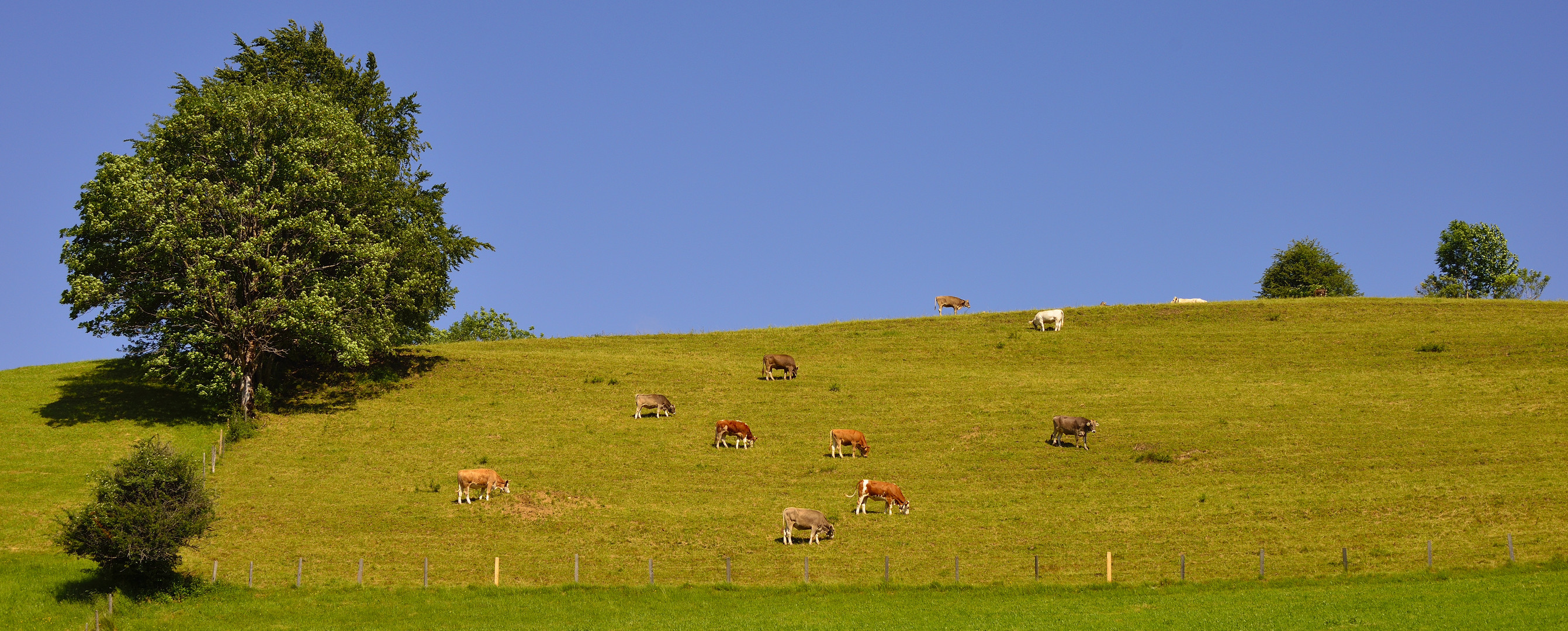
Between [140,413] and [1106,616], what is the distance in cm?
4093

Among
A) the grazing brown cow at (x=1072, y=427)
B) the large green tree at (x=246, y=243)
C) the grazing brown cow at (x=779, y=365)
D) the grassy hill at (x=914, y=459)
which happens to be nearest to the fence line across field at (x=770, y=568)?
the grassy hill at (x=914, y=459)

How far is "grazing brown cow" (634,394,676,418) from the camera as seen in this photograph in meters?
52.3

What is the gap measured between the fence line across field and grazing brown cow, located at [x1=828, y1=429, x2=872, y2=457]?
33.6 feet

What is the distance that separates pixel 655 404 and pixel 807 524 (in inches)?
661

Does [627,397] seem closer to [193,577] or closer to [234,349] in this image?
[234,349]

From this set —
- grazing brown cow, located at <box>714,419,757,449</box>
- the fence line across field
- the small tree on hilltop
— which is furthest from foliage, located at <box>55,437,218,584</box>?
the small tree on hilltop

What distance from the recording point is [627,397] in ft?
181

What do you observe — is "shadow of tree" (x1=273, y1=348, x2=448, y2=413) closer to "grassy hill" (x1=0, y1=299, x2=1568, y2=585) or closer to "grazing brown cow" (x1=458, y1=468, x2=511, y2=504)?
"grassy hill" (x1=0, y1=299, x2=1568, y2=585)

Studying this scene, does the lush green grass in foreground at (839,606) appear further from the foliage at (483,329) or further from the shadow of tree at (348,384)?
the foliage at (483,329)

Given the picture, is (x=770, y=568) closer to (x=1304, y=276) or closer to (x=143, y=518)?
(x=143, y=518)

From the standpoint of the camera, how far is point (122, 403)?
5141cm

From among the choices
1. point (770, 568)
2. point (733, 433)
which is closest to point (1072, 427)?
point (733, 433)

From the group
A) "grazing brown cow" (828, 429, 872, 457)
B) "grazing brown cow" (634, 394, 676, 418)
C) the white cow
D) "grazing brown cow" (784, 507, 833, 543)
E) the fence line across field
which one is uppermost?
the white cow

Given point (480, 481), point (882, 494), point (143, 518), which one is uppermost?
point (480, 481)
